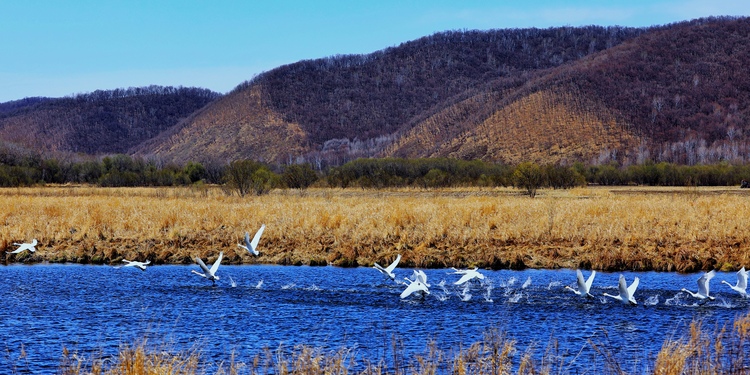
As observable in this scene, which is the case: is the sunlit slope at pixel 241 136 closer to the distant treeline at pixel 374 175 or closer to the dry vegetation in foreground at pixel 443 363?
the distant treeline at pixel 374 175

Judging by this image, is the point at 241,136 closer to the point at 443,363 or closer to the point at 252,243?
the point at 252,243

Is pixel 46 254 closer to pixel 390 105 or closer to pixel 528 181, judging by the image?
pixel 528 181

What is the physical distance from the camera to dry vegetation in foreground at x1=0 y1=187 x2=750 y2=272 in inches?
938

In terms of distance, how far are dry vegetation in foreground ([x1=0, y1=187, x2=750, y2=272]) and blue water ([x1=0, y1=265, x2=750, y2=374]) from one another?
1.71 m

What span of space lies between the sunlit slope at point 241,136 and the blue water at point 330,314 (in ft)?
478

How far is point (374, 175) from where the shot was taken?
7038 centimetres

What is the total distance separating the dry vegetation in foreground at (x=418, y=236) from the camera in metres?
23.8

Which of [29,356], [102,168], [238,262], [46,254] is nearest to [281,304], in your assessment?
[29,356]

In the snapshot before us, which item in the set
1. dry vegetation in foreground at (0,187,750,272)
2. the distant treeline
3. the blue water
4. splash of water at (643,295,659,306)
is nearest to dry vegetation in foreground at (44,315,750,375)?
the blue water

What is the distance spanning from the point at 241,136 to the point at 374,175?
112 meters

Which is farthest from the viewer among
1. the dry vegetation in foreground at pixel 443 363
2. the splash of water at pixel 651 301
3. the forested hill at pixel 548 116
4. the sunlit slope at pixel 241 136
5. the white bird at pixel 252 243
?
the sunlit slope at pixel 241 136

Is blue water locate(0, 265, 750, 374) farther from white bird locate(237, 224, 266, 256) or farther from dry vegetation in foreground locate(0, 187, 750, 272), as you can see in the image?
dry vegetation in foreground locate(0, 187, 750, 272)

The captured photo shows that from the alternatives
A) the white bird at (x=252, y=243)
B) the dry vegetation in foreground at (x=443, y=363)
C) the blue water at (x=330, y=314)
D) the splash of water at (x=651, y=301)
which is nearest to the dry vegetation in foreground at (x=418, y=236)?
the blue water at (x=330, y=314)

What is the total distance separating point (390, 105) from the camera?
19450 cm
